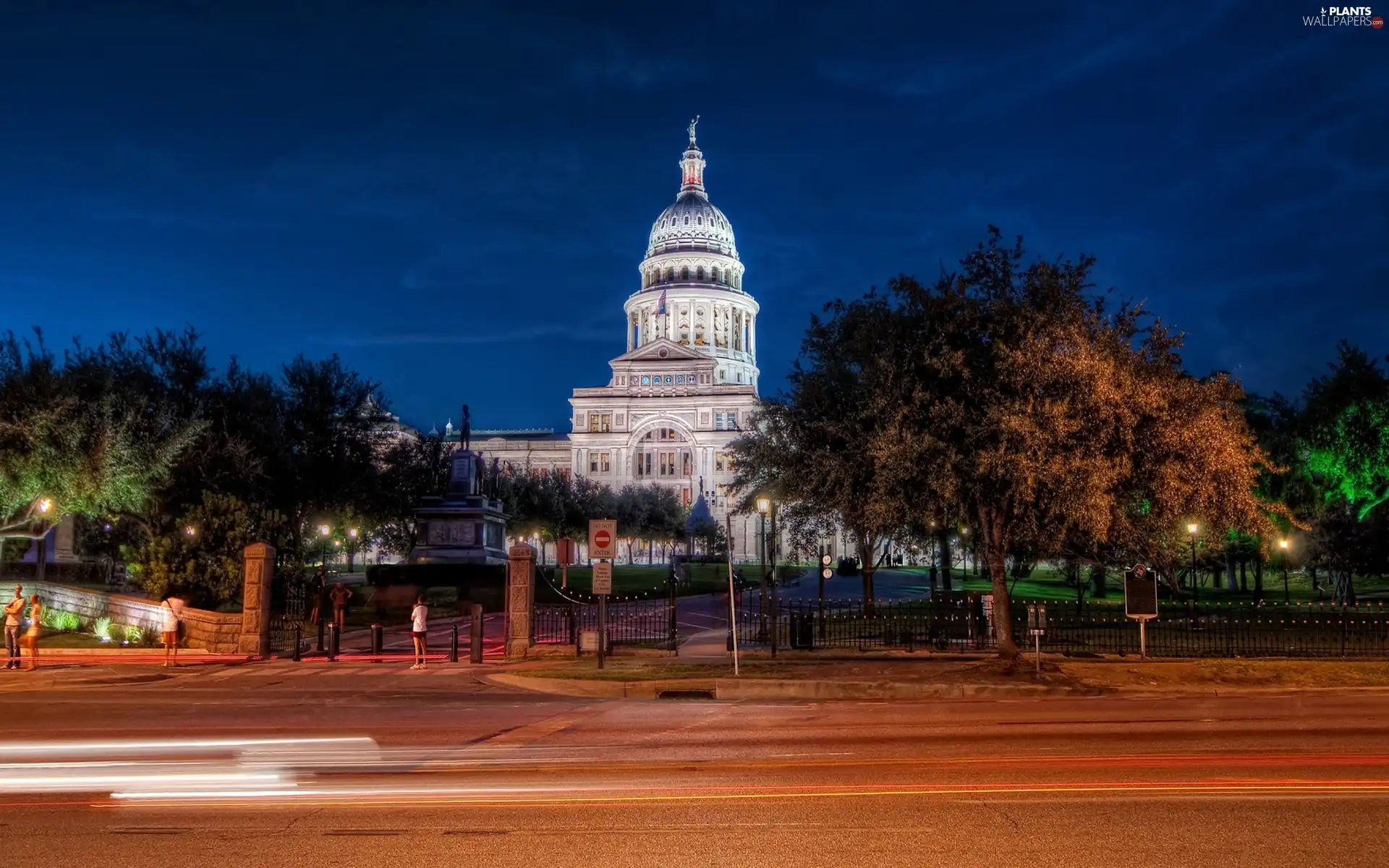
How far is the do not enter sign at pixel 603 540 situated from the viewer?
81.2 feet

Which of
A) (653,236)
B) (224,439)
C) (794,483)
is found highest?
(653,236)

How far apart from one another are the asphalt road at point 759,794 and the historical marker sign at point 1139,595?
725 centimetres

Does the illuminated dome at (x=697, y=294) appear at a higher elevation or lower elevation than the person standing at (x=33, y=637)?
higher

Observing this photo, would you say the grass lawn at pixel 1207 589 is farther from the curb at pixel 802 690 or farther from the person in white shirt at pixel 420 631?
the person in white shirt at pixel 420 631

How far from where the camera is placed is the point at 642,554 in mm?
119875

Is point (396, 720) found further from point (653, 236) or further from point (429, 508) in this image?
point (653, 236)

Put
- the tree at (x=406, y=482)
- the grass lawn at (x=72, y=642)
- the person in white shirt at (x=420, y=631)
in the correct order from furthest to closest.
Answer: the tree at (x=406, y=482)
the grass lawn at (x=72, y=642)
the person in white shirt at (x=420, y=631)

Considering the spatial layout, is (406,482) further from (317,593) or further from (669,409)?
(669,409)

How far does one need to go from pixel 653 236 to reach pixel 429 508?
404 ft

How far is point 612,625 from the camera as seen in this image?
1401 inches

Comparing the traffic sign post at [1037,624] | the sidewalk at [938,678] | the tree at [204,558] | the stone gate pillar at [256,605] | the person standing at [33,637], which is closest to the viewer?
the sidewalk at [938,678]

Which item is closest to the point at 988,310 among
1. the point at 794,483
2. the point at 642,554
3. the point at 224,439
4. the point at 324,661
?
the point at 794,483

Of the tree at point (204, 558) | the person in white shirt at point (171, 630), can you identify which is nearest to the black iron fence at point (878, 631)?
the person in white shirt at point (171, 630)

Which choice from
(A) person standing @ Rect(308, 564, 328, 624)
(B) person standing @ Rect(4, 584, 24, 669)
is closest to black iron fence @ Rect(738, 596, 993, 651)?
(A) person standing @ Rect(308, 564, 328, 624)
